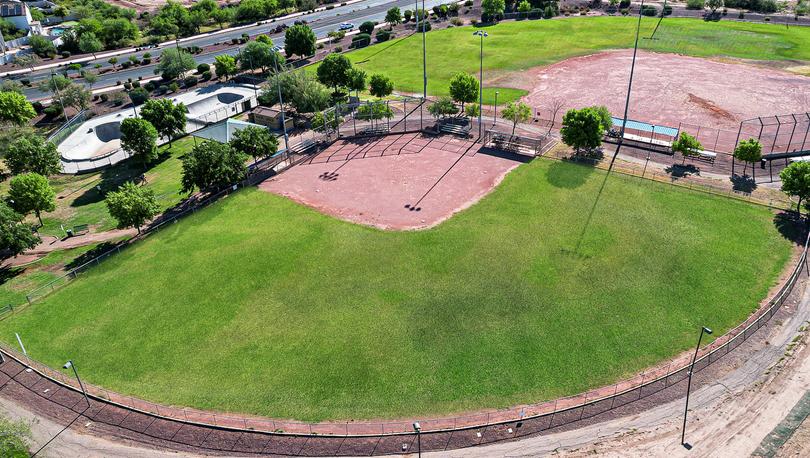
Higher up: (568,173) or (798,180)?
(798,180)

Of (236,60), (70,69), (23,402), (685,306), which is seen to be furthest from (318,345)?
(70,69)

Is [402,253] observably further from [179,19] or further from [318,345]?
[179,19]

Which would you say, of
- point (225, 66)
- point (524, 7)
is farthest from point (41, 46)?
point (524, 7)

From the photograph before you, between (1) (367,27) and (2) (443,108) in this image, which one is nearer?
(2) (443,108)

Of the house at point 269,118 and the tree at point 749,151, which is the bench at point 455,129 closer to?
the house at point 269,118

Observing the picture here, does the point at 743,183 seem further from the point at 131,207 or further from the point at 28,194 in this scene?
the point at 28,194
